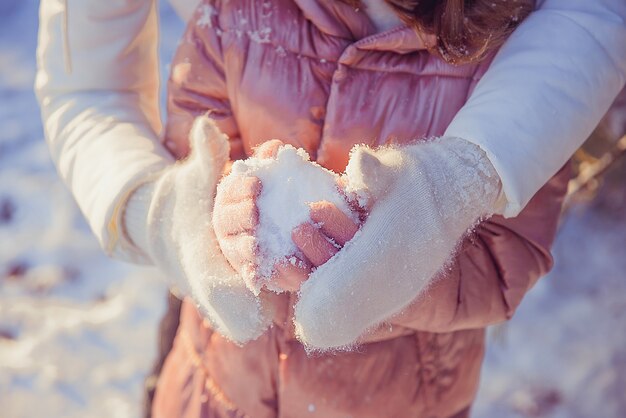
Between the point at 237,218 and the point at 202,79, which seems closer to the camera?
the point at 237,218

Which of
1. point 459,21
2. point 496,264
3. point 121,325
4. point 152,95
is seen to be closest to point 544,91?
point 459,21

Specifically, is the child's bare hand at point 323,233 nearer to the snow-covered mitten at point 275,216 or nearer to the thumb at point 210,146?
the snow-covered mitten at point 275,216

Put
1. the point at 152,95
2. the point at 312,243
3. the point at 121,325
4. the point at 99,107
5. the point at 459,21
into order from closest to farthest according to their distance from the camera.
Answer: the point at 312,243 → the point at 459,21 → the point at 99,107 → the point at 152,95 → the point at 121,325

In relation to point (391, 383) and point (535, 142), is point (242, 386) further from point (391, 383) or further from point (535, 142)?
point (535, 142)

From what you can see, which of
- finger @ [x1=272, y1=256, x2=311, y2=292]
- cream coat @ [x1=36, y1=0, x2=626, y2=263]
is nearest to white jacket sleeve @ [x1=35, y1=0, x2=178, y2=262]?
cream coat @ [x1=36, y1=0, x2=626, y2=263]

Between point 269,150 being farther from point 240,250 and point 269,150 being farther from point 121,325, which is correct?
point 121,325

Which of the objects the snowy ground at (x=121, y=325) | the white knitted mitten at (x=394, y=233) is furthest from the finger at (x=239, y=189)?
the snowy ground at (x=121, y=325)
